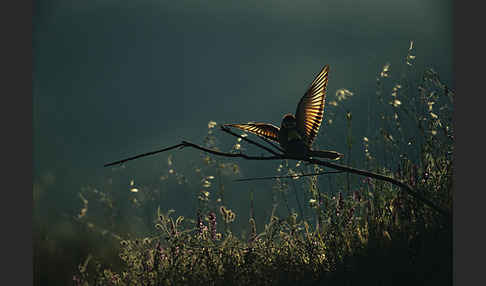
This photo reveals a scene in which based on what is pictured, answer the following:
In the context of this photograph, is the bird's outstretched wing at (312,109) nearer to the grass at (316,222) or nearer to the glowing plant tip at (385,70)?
the grass at (316,222)

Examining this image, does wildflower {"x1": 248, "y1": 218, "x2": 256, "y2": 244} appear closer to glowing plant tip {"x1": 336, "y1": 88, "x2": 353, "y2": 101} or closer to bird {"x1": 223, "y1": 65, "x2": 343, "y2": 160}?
bird {"x1": 223, "y1": 65, "x2": 343, "y2": 160}

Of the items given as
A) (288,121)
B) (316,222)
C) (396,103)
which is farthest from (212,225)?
(396,103)

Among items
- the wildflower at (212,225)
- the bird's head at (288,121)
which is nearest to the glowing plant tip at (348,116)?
the bird's head at (288,121)

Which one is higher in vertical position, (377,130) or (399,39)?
(399,39)

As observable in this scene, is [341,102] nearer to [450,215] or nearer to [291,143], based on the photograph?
[291,143]

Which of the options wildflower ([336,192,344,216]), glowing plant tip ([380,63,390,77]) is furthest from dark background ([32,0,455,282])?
wildflower ([336,192,344,216])

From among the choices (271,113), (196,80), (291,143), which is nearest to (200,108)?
(196,80)

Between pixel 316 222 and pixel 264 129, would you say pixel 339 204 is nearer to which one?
pixel 316 222
